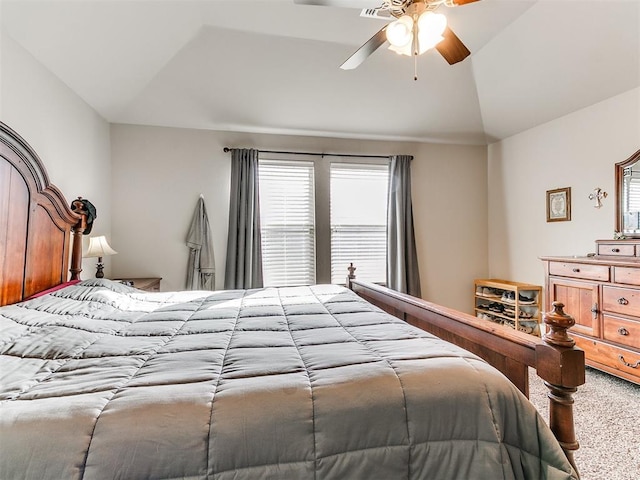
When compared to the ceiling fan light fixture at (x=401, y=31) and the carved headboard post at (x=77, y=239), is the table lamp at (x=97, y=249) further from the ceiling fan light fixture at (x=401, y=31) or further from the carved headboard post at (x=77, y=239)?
the ceiling fan light fixture at (x=401, y=31)

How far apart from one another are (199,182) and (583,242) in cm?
415

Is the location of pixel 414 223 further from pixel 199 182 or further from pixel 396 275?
pixel 199 182

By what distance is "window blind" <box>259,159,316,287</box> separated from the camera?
158 inches

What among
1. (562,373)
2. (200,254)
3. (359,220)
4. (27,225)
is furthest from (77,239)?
(562,373)

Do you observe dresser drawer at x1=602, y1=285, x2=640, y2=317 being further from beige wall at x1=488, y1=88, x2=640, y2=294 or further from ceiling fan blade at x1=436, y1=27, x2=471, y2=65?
ceiling fan blade at x1=436, y1=27, x2=471, y2=65

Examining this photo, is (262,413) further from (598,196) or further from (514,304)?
(514,304)

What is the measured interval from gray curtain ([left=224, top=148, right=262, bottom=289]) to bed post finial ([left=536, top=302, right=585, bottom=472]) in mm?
3086

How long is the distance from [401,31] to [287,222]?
8.50 ft

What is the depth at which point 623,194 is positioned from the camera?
3031 mm

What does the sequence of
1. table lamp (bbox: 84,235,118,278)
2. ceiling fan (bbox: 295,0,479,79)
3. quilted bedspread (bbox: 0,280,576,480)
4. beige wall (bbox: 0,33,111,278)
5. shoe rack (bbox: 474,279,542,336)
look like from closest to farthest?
quilted bedspread (bbox: 0,280,576,480), ceiling fan (bbox: 295,0,479,79), beige wall (bbox: 0,33,111,278), table lamp (bbox: 84,235,118,278), shoe rack (bbox: 474,279,542,336)

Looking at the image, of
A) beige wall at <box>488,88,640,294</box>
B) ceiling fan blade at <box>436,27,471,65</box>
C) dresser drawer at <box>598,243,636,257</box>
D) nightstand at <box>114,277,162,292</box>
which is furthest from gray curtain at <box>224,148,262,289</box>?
dresser drawer at <box>598,243,636,257</box>

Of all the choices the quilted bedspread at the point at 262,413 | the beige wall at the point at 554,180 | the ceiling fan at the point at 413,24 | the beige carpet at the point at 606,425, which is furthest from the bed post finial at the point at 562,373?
the beige wall at the point at 554,180

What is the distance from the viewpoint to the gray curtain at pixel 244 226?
12.3 ft

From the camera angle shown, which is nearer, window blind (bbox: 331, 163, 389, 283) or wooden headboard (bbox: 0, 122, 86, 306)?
wooden headboard (bbox: 0, 122, 86, 306)
